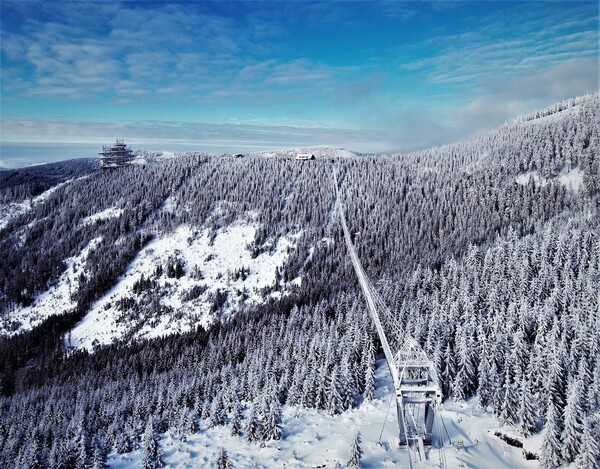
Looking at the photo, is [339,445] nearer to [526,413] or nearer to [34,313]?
[526,413]

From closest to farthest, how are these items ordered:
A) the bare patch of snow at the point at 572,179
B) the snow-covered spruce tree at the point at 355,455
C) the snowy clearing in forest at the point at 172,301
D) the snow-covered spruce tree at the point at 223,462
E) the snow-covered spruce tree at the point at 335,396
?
the snow-covered spruce tree at the point at 355,455, the snow-covered spruce tree at the point at 223,462, the snow-covered spruce tree at the point at 335,396, the snowy clearing in forest at the point at 172,301, the bare patch of snow at the point at 572,179

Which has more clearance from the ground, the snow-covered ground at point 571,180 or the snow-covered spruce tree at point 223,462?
the snow-covered ground at point 571,180

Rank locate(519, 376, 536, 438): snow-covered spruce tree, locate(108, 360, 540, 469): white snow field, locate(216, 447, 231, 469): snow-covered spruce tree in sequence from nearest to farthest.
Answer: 1. locate(216, 447, 231, 469): snow-covered spruce tree
2. locate(108, 360, 540, 469): white snow field
3. locate(519, 376, 536, 438): snow-covered spruce tree

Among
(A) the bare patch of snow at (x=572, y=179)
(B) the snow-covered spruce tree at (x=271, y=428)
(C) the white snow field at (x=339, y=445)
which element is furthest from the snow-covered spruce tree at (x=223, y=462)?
(A) the bare patch of snow at (x=572, y=179)

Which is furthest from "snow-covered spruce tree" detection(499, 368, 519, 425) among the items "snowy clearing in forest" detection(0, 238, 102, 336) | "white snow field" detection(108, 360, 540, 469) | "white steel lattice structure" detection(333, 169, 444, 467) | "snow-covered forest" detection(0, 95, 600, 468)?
"snowy clearing in forest" detection(0, 238, 102, 336)

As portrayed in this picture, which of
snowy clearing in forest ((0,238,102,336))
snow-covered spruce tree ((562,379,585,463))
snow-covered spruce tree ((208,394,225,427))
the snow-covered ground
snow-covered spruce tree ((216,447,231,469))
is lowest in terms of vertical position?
snowy clearing in forest ((0,238,102,336))

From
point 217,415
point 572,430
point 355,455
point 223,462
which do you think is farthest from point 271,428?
point 572,430

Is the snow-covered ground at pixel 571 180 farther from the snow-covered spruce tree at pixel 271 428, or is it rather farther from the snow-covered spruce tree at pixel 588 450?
the snow-covered spruce tree at pixel 271 428

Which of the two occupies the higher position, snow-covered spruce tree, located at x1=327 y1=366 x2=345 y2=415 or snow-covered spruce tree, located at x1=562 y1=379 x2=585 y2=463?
snow-covered spruce tree, located at x1=562 y1=379 x2=585 y2=463

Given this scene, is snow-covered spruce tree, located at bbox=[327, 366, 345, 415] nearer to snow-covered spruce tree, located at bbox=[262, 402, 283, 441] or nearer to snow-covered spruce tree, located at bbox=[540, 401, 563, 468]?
snow-covered spruce tree, located at bbox=[262, 402, 283, 441]
